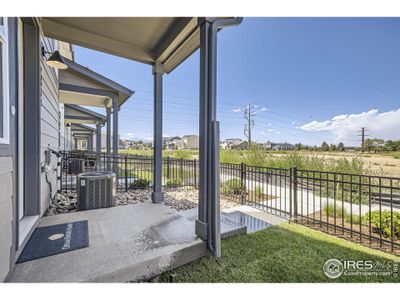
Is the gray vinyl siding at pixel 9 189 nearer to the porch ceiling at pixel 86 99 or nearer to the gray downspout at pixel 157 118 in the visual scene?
the gray downspout at pixel 157 118

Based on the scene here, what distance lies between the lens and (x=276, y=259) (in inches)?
84.4

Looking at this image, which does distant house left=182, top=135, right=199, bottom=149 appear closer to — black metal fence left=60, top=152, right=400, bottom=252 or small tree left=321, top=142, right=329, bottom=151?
black metal fence left=60, top=152, right=400, bottom=252

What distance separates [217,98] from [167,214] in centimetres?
187

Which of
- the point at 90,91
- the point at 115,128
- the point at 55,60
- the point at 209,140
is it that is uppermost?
the point at 90,91

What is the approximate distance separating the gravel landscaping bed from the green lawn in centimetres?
158

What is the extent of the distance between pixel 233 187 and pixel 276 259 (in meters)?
3.02

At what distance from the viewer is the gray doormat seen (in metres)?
1.82

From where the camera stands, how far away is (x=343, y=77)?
19.5 feet

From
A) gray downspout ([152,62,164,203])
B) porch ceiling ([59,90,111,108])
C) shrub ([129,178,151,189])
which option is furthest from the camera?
porch ceiling ([59,90,111,108])

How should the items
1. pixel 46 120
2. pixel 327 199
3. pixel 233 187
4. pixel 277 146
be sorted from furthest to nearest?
pixel 277 146 → pixel 233 187 → pixel 327 199 → pixel 46 120

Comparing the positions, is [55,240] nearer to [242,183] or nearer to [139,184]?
[139,184]

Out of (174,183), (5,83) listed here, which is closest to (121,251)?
(5,83)

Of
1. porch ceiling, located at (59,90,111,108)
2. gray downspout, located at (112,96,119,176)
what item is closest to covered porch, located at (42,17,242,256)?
gray downspout, located at (112,96,119,176)

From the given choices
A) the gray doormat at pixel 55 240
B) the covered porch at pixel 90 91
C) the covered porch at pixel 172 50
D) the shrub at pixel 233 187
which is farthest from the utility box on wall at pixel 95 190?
the shrub at pixel 233 187
